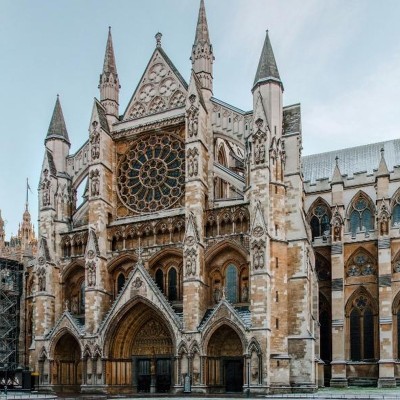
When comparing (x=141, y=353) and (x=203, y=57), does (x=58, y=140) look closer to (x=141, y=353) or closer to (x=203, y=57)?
(x=203, y=57)

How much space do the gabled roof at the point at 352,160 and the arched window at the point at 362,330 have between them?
1065 cm

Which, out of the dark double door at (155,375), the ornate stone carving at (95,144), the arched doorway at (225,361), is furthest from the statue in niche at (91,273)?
the arched doorway at (225,361)

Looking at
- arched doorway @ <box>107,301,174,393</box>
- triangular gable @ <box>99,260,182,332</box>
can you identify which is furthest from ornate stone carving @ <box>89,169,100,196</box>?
arched doorway @ <box>107,301,174,393</box>

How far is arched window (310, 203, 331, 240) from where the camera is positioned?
160ft

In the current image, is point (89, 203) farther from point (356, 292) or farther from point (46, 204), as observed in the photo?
point (356, 292)

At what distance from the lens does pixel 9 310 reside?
5394cm

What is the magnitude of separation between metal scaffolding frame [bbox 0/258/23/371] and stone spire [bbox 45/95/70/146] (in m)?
14.3

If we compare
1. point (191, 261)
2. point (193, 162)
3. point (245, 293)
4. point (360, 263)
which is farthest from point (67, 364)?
point (360, 263)

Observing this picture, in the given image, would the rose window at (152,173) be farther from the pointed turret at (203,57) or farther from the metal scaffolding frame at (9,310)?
the metal scaffolding frame at (9,310)

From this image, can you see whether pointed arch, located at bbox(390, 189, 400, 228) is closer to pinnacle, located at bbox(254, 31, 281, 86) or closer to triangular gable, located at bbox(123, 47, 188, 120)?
pinnacle, located at bbox(254, 31, 281, 86)

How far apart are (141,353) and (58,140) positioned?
52.8ft

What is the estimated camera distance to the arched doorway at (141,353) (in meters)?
37.4

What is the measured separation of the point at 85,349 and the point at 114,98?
A: 1726cm

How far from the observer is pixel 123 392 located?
37.4 meters
